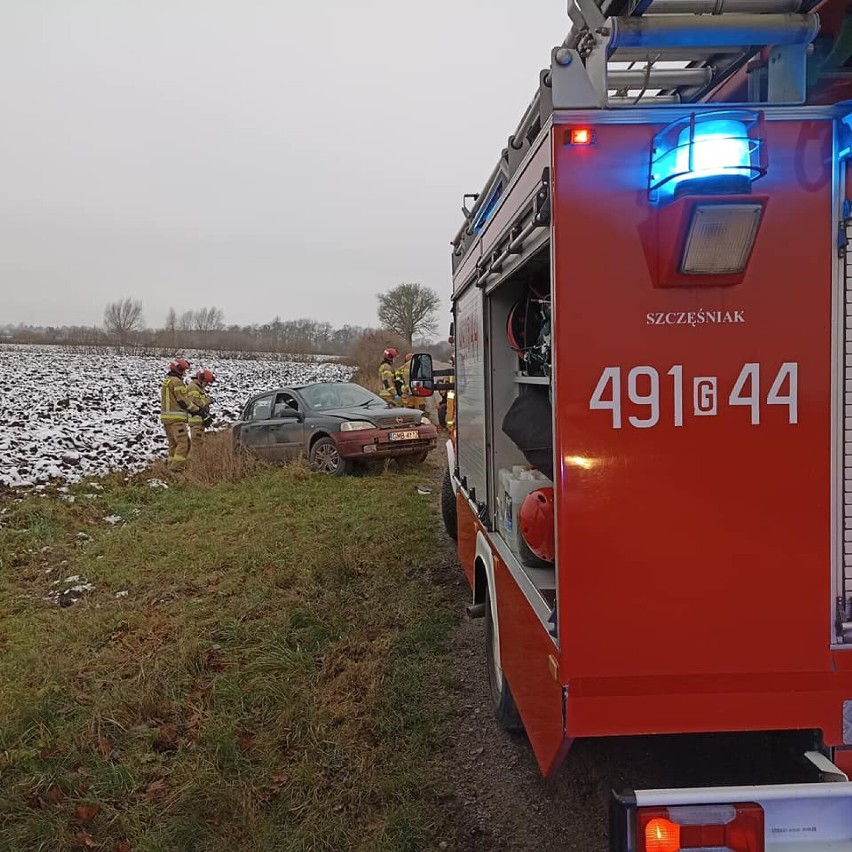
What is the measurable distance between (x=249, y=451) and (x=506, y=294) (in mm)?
9327

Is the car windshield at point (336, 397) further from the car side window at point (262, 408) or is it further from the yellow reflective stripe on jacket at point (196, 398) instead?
the yellow reflective stripe on jacket at point (196, 398)

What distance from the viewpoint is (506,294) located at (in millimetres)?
3699

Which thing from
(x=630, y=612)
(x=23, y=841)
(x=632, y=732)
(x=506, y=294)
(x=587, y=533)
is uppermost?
(x=506, y=294)

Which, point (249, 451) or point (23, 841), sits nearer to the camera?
point (23, 841)

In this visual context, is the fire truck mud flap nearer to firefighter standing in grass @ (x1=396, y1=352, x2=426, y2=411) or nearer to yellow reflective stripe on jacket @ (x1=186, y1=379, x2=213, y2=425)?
yellow reflective stripe on jacket @ (x1=186, y1=379, x2=213, y2=425)

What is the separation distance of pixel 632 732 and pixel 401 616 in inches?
130

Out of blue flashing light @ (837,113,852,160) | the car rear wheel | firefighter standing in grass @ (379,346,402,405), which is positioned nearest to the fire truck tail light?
blue flashing light @ (837,113,852,160)

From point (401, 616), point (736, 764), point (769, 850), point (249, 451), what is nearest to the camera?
point (769, 850)

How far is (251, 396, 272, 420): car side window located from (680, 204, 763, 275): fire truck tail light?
11.1 meters

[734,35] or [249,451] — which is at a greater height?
[734,35]

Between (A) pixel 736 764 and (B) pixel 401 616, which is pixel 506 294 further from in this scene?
(B) pixel 401 616

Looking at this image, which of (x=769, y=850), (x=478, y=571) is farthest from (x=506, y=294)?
(x=769, y=850)

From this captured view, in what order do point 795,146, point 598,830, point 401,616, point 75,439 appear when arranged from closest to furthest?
point 795,146
point 598,830
point 401,616
point 75,439

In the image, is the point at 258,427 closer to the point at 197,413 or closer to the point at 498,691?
the point at 197,413
